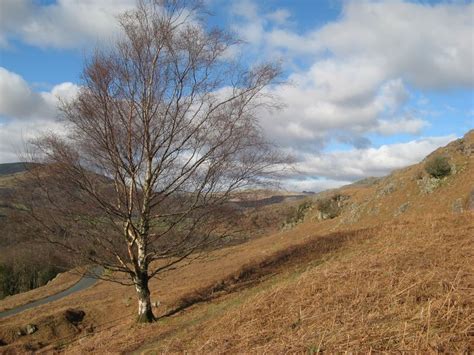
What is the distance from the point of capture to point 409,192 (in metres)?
28.6

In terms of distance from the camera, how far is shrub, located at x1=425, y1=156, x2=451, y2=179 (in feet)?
86.0

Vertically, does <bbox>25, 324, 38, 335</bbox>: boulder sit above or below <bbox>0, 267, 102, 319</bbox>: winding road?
above

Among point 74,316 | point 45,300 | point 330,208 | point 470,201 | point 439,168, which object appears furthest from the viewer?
point 45,300

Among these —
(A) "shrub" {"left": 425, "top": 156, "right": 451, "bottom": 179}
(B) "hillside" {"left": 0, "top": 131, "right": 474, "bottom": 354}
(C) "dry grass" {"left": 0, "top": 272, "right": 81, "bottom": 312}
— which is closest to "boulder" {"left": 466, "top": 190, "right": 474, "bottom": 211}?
(B) "hillside" {"left": 0, "top": 131, "right": 474, "bottom": 354}

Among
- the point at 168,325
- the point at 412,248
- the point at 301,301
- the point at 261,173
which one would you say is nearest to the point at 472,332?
the point at 301,301

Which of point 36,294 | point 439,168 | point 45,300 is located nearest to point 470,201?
point 439,168

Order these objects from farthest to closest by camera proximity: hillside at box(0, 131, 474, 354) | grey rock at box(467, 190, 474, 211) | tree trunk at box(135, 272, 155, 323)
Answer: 1. grey rock at box(467, 190, 474, 211)
2. tree trunk at box(135, 272, 155, 323)
3. hillside at box(0, 131, 474, 354)

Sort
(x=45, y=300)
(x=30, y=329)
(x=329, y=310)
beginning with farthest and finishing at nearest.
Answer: (x=45, y=300), (x=30, y=329), (x=329, y=310)

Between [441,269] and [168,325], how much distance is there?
7.71 metres

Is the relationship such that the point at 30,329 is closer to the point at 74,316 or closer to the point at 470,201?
the point at 74,316

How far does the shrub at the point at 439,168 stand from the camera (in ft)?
86.0

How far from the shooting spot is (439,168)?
26.3 metres

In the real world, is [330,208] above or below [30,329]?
above

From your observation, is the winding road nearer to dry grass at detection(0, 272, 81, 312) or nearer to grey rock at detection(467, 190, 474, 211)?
dry grass at detection(0, 272, 81, 312)
